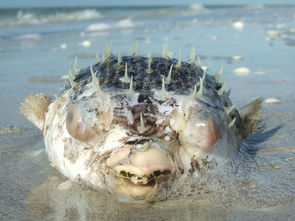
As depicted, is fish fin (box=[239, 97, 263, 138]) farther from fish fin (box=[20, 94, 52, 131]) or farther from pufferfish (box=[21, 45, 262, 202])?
fish fin (box=[20, 94, 52, 131])

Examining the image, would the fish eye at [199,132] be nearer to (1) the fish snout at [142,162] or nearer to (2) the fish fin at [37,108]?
(1) the fish snout at [142,162]

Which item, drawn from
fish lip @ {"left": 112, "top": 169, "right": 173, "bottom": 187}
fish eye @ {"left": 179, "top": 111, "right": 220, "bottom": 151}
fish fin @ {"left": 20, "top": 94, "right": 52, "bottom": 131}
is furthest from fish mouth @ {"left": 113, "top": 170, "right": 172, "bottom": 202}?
fish fin @ {"left": 20, "top": 94, "right": 52, "bottom": 131}

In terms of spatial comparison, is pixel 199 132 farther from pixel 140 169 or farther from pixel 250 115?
pixel 250 115

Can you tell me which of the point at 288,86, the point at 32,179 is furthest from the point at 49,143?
the point at 288,86

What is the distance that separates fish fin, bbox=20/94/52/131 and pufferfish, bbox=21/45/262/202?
1.34ft

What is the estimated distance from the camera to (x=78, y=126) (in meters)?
A: 2.28

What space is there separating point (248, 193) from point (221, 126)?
0.39 meters

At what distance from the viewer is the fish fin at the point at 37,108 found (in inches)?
120

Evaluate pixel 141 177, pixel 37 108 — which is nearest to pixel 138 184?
pixel 141 177

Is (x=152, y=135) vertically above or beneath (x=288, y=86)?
above

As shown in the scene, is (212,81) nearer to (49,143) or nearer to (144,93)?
(144,93)

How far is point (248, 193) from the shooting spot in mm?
2453

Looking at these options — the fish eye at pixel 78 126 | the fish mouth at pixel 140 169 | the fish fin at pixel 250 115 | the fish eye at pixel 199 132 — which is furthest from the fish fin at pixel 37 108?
the fish fin at pixel 250 115

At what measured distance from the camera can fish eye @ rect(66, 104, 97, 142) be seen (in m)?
2.25
